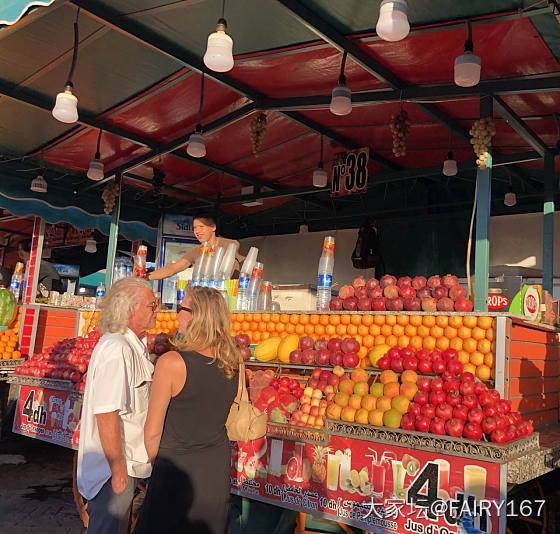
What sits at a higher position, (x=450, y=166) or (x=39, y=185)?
(x=450, y=166)

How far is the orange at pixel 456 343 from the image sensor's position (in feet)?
13.3

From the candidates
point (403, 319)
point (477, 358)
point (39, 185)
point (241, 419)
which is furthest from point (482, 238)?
point (39, 185)

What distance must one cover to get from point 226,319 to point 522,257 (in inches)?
370

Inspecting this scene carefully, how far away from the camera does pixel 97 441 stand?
2600 millimetres

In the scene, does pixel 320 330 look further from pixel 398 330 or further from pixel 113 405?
pixel 113 405

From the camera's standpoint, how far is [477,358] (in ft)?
Result: 13.0

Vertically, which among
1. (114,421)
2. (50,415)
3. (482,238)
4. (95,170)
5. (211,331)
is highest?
(95,170)

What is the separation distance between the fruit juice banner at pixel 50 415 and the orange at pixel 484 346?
3.70m

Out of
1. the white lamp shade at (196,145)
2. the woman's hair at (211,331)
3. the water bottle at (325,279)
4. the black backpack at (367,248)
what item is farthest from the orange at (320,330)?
the black backpack at (367,248)

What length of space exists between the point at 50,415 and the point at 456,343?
163 inches

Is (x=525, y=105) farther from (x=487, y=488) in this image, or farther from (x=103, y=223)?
(x=103, y=223)

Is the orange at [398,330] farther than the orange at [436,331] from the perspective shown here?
Yes

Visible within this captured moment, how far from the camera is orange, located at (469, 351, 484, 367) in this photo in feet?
13.0

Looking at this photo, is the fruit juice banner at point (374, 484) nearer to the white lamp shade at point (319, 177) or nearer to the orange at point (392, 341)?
the orange at point (392, 341)
